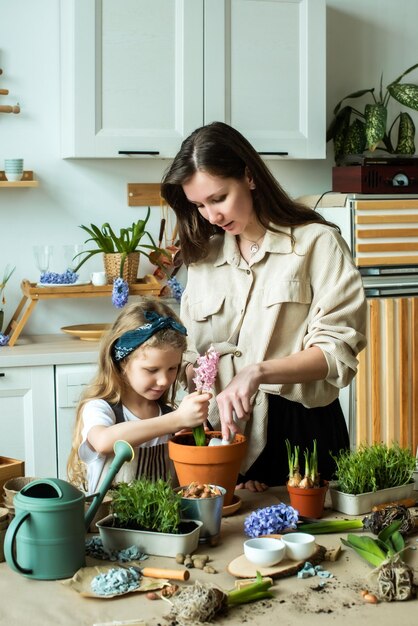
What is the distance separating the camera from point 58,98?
4.04 m

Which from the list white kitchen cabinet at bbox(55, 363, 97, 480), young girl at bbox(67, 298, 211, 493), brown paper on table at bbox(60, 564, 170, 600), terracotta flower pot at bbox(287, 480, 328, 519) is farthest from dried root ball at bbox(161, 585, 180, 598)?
white kitchen cabinet at bbox(55, 363, 97, 480)

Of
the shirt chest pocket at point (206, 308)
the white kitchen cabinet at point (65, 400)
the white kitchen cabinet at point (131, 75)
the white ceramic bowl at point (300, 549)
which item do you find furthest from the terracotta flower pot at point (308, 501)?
the white kitchen cabinet at point (131, 75)

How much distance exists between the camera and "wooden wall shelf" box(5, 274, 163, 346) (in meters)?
3.83

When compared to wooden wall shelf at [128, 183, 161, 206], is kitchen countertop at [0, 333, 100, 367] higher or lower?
lower

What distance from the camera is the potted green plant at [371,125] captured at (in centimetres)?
421

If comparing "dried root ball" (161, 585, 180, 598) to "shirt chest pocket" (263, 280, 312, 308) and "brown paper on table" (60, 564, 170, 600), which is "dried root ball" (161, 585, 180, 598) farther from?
"shirt chest pocket" (263, 280, 312, 308)

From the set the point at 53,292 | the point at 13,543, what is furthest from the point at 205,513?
the point at 53,292

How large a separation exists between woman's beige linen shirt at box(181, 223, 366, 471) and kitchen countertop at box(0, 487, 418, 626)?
2.37 feet

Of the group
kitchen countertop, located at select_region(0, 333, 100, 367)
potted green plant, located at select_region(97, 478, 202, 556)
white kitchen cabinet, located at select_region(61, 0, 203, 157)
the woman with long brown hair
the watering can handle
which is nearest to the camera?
the watering can handle

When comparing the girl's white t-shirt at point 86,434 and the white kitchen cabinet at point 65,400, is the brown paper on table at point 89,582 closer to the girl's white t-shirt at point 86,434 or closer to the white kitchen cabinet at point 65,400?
the girl's white t-shirt at point 86,434

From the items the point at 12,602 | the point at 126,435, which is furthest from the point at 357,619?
the point at 126,435

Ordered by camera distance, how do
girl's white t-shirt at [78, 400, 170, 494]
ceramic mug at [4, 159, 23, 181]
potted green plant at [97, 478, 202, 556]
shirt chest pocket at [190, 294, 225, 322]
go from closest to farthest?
potted green plant at [97, 478, 202, 556]
girl's white t-shirt at [78, 400, 170, 494]
shirt chest pocket at [190, 294, 225, 322]
ceramic mug at [4, 159, 23, 181]

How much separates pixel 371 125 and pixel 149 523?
9.49 ft

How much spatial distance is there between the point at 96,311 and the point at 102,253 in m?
0.27
